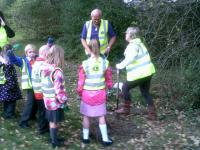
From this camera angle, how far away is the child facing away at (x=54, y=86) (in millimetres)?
6512

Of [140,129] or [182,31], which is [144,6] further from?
[140,129]

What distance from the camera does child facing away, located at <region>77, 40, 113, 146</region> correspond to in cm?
685

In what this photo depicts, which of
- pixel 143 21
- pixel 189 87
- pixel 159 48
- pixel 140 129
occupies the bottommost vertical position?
pixel 140 129

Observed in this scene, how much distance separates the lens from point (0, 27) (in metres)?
8.07

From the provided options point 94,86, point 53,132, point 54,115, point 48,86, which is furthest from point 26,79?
point 94,86

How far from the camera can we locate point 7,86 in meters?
7.76

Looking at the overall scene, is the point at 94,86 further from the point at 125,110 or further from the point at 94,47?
the point at 125,110

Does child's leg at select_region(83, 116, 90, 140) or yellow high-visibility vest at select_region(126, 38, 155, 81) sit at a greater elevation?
yellow high-visibility vest at select_region(126, 38, 155, 81)

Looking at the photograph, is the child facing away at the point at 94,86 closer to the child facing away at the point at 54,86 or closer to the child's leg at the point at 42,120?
the child facing away at the point at 54,86

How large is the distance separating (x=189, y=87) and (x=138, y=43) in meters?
1.83

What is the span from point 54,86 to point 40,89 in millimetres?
554

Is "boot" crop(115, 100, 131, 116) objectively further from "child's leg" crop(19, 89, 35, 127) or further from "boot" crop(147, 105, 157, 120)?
"child's leg" crop(19, 89, 35, 127)

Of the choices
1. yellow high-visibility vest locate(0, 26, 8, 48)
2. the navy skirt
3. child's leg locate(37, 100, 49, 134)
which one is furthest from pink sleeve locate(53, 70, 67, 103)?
yellow high-visibility vest locate(0, 26, 8, 48)

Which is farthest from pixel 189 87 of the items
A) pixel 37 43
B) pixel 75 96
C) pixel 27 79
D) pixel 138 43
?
pixel 37 43
